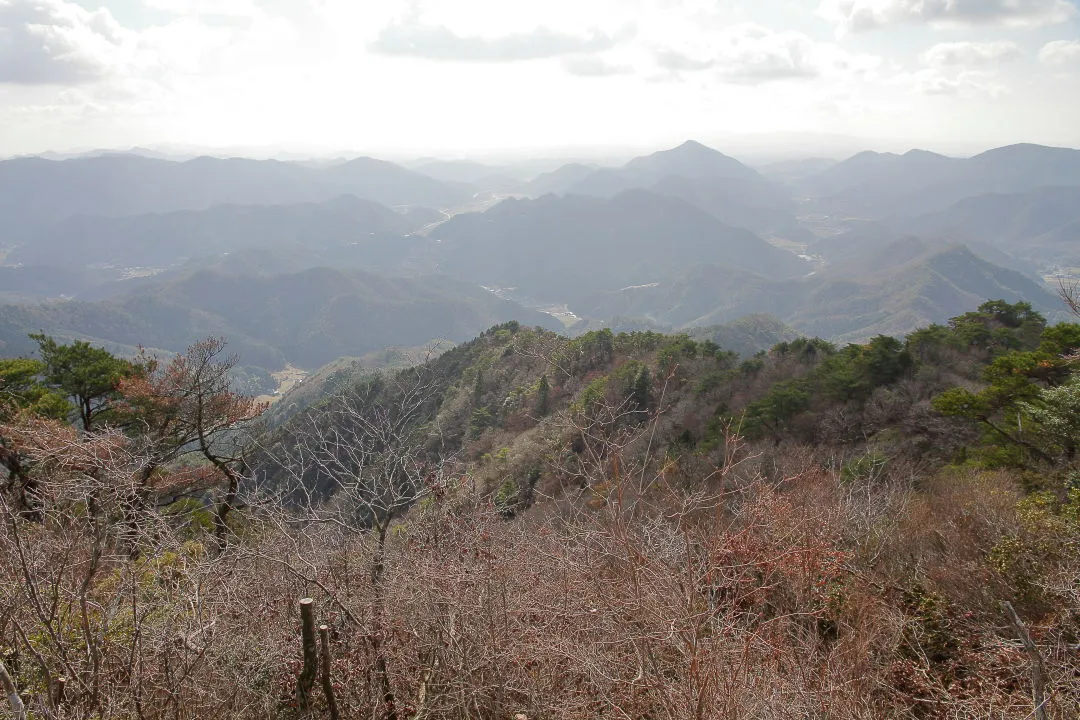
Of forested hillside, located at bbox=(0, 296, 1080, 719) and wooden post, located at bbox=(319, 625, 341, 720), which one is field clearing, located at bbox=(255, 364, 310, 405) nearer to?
forested hillside, located at bbox=(0, 296, 1080, 719)

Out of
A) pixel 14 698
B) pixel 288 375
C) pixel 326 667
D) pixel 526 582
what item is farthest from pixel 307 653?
pixel 288 375

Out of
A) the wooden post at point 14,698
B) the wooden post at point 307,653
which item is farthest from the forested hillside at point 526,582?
the wooden post at point 14,698

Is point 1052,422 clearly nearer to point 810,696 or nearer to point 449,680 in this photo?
point 810,696

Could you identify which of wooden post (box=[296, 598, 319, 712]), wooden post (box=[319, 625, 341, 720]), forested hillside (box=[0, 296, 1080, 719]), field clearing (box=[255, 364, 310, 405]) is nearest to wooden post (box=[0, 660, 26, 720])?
forested hillside (box=[0, 296, 1080, 719])

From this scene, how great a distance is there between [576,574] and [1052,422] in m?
13.0

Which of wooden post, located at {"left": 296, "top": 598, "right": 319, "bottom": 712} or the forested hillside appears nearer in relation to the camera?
wooden post, located at {"left": 296, "top": 598, "right": 319, "bottom": 712}

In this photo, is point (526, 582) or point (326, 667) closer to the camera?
point (326, 667)

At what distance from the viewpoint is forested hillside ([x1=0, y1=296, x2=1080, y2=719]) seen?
3846mm

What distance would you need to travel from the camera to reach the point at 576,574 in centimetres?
563

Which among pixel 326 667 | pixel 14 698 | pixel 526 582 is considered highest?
pixel 14 698

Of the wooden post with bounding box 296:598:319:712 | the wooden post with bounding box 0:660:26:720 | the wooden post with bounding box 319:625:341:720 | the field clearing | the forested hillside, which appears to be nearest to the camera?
the wooden post with bounding box 0:660:26:720

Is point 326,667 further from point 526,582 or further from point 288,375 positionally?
point 288,375

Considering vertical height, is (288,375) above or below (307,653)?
below

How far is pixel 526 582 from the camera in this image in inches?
220
